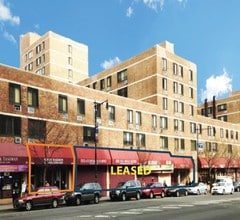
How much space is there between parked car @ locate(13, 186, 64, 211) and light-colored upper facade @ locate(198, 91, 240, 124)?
67420mm

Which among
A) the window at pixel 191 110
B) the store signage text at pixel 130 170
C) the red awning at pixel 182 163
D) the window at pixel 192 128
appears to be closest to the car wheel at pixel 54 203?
the store signage text at pixel 130 170

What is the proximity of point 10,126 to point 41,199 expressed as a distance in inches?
426

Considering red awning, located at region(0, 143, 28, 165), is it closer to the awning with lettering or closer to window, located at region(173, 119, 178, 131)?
the awning with lettering

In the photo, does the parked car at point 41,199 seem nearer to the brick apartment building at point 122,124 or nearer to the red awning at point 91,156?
the brick apartment building at point 122,124

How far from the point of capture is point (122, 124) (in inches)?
2188

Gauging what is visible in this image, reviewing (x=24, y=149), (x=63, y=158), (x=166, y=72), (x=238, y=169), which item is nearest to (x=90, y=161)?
(x=63, y=158)

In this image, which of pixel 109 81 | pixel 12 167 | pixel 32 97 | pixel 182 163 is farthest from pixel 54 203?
pixel 109 81

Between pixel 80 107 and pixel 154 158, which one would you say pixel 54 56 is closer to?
pixel 154 158

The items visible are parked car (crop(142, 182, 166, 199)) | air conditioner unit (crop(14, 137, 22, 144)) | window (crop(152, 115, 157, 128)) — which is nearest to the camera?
air conditioner unit (crop(14, 137, 22, 144))

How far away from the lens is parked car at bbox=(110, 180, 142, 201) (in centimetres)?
4116

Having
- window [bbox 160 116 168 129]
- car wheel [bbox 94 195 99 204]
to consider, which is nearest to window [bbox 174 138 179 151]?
window [bbox 160 116 168 129]

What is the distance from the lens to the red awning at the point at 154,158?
56.4m

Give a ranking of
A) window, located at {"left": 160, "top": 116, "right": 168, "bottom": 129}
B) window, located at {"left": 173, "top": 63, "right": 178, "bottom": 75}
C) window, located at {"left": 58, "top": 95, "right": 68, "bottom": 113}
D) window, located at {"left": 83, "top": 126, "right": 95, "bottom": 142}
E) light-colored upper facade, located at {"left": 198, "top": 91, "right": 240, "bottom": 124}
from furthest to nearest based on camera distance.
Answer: light-colored upper facade, located at {"left": 198, "top": 91, "right": 240, "bottom": 124} → window, located at {"left": 173, "top": 63, "right": 178, "bottom": 75} → window, located at {"left": 160, "top": 116, "right": 168, "bottom": 129} → window, located at {"left": 83, "top": 126, "right": 95, "bottom": 142} → window, located at {"left": 58, "top": 95, "right": 68, "bottom": 113}

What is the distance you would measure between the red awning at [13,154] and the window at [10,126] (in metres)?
1.22
